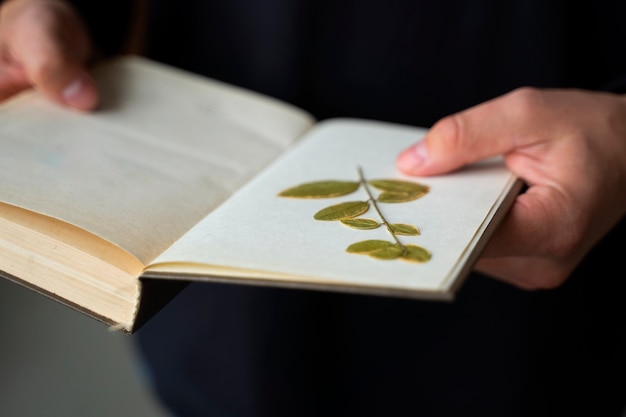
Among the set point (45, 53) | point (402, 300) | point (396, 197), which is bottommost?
point (402, 300)

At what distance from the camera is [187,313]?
837 millimetres

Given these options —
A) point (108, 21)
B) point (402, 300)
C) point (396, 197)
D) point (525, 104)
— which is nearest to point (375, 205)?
point (396, 197)

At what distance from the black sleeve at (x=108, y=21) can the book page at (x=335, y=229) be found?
0.32 metres

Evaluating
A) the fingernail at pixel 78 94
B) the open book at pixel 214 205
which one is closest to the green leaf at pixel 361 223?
the open book at pixel 214 205

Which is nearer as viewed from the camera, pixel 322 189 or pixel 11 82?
pixel 322 189

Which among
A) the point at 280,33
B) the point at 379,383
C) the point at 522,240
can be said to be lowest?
the point at 379,383

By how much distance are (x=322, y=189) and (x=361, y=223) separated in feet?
0.24

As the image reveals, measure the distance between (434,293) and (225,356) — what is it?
20.3 inches

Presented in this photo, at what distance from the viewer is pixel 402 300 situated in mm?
762

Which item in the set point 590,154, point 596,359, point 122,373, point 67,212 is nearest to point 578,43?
point 590,154

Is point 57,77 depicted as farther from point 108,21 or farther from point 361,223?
point 361,223

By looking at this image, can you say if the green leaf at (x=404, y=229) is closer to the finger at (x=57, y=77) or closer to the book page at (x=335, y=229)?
the book page at (x=335, y=229)

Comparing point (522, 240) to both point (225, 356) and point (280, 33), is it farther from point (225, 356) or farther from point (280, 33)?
point (225, 356)

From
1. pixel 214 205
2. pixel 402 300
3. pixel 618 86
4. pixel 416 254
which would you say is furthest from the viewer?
pixel 402 300
